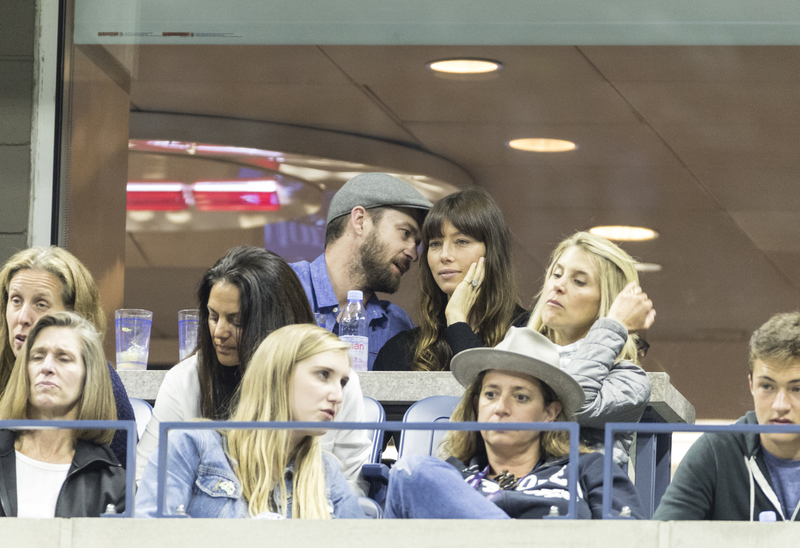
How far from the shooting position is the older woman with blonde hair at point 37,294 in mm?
4059

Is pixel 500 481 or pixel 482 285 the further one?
pixel 482 285

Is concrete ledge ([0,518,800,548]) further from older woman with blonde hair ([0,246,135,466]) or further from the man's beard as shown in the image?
the man's beard

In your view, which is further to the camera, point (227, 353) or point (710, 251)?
point (710, 251)

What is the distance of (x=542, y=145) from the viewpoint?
6805 millimetres

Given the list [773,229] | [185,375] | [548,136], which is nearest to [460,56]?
[548,136]

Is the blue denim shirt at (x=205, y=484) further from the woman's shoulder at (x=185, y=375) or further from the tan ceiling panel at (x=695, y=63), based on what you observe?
the tan ceiling panel at (x=695, y=63)

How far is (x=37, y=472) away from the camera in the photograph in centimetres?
297

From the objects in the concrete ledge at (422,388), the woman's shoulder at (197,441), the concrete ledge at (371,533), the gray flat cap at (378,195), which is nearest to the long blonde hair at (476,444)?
the concrete ledge at (371,533)

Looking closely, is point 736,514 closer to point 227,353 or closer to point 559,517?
point 559,517

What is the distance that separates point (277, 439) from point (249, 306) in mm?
1187

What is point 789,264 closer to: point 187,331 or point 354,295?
point 354,295

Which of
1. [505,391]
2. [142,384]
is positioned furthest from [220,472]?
[142,384]

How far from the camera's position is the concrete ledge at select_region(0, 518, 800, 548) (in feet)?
9.35

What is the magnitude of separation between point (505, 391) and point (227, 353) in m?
1.01
